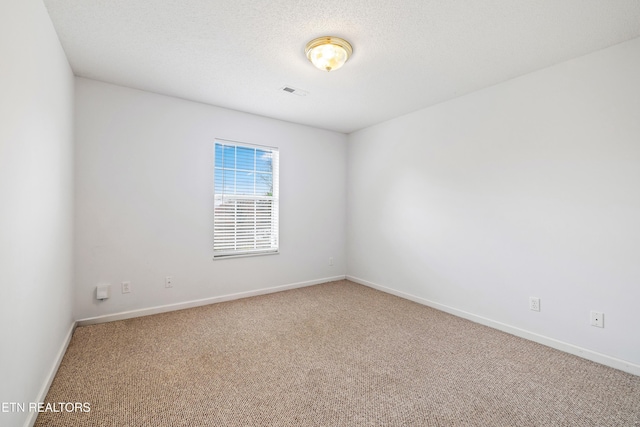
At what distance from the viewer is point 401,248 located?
157 inches

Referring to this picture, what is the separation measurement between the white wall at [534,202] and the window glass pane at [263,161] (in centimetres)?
178

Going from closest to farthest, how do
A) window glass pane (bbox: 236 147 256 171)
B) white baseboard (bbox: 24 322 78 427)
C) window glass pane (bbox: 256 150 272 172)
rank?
white baseboard (bbox: 24 322 78 427)
window glass pane (bbox: 236 147 256 171)
window glass pane (bbox: 256 150 272 172)

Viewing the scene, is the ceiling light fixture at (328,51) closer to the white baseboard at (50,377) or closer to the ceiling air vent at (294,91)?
the ceiling air vent at (294,91)

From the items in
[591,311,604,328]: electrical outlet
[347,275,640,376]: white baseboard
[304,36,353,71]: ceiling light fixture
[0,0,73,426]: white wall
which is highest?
[304,36,353,71]: ceiling light fixture

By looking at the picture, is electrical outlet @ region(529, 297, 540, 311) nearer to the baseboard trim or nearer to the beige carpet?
the beige carpet

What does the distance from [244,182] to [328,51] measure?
2.18 meters

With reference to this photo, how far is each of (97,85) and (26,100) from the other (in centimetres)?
171

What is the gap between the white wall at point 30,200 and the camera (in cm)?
130

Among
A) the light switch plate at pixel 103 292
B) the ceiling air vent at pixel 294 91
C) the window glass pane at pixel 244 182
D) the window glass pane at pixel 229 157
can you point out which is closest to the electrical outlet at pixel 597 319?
the ceiling air vent at pixel 294 91

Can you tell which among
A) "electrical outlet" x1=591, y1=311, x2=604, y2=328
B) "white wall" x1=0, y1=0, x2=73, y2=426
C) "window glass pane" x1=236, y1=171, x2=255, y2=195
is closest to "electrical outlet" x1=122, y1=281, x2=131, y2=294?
"white wall" x1=0, y1=0, x2=73, y2=426

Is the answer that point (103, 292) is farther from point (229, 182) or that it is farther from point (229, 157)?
point (229, 157)

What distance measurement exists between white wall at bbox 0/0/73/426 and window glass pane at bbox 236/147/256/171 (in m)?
1.79

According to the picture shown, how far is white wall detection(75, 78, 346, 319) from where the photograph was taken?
9.64 feet

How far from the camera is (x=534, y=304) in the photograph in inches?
106
